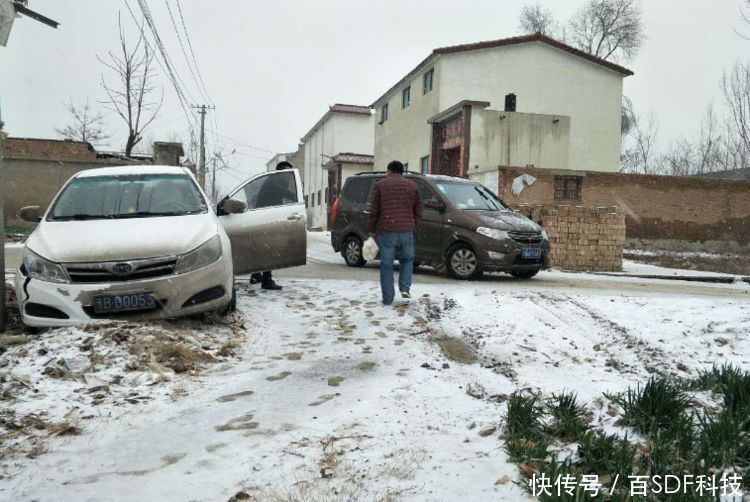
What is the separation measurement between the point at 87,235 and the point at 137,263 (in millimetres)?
651

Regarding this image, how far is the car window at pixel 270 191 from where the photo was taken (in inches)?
282

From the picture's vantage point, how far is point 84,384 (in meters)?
3.88

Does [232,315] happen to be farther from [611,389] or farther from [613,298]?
[613,298]

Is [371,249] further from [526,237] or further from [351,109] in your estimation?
[351,109]

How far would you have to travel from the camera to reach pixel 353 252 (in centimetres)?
1104

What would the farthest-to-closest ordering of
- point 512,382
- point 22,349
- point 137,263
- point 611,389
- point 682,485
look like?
point 137,263
point 22,349
point 512,382
point 611,389
point 682,485

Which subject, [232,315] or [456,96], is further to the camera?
[456,96]

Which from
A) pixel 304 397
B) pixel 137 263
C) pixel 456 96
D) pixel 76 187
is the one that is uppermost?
pixel 456 96

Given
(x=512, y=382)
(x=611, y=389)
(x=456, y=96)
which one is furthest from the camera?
(x=456, y=96)

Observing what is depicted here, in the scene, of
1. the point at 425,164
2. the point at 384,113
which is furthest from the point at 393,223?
the point at 384,113

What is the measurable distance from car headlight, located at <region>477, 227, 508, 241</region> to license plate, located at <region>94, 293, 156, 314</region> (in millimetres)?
5767

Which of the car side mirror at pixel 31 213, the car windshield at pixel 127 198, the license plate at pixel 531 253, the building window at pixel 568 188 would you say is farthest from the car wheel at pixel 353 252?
the building window at pixel 568 188

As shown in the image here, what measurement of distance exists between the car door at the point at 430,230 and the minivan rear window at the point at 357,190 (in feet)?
4.82

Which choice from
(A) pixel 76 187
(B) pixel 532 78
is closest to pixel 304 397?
(A) pixel 76 187
